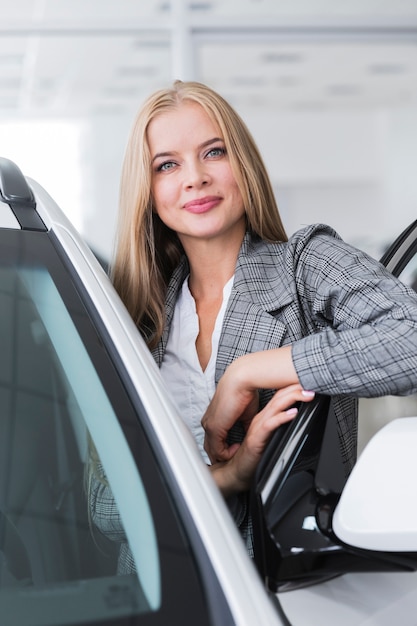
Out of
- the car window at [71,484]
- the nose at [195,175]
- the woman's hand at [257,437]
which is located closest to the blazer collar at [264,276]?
the nose at [195,175]

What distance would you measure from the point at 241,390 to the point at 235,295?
11.3 inches

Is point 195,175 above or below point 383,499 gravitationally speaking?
above

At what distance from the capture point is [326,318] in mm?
1414

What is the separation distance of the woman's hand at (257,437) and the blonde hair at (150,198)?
1.23ft

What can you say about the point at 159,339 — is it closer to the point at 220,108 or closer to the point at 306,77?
the point at 220,108

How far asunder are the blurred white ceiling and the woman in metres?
4.30

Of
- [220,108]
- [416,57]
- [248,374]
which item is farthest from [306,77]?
[248,374]

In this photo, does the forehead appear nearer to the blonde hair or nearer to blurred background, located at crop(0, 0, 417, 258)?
the blonde hair

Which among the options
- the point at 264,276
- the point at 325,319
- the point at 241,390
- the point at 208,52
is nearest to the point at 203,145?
the point at 264,276

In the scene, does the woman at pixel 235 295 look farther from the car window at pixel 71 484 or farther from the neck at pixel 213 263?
the car window at pixel 71 484

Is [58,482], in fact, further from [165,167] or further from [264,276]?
[165,167]

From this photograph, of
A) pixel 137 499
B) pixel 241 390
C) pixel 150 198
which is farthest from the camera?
pixel 150 198

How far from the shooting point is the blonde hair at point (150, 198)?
157 centimetres

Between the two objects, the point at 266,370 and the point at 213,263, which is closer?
the point at 266,370
